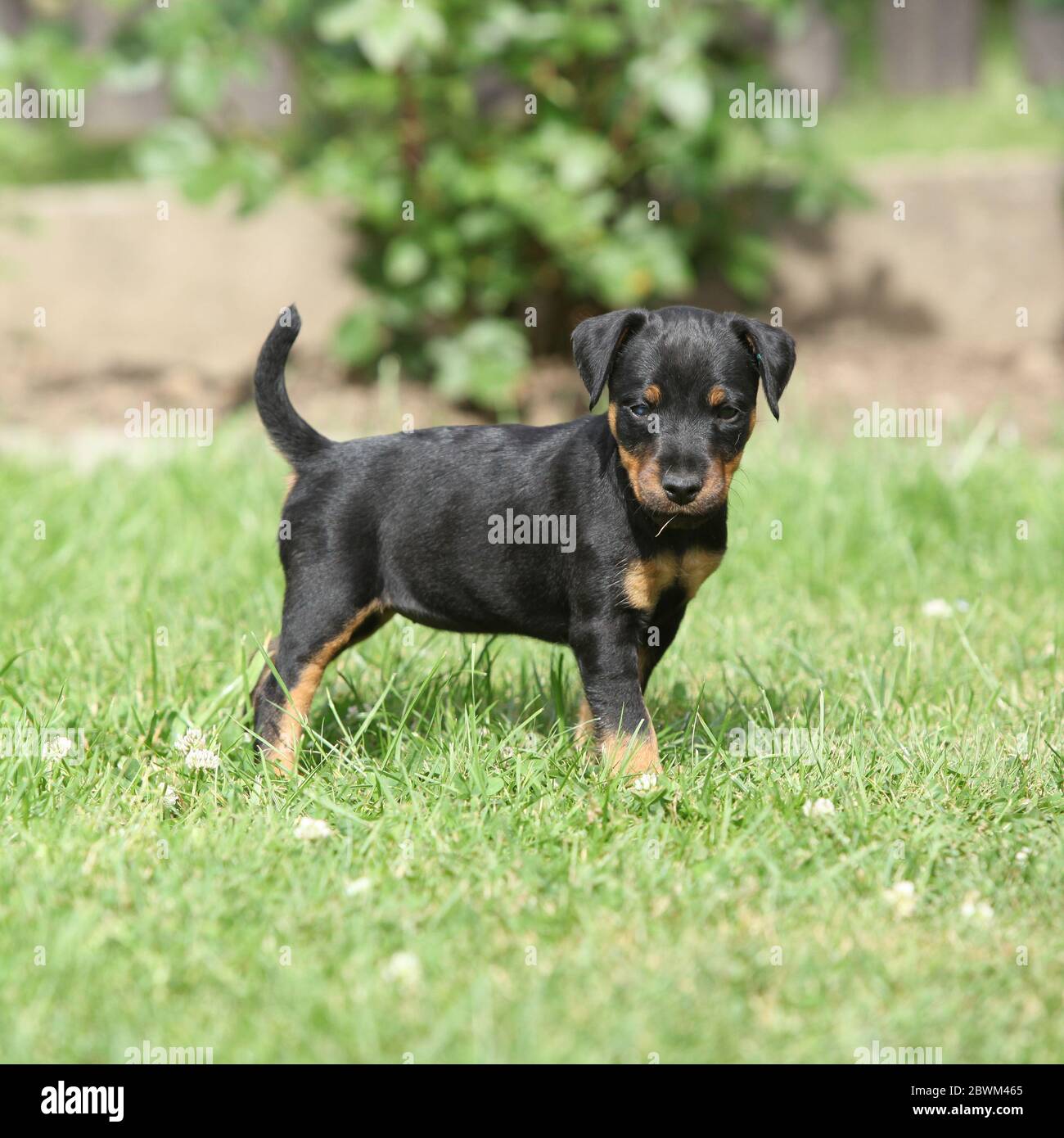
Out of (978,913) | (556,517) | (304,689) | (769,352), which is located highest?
(769,352)

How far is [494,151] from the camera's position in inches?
268

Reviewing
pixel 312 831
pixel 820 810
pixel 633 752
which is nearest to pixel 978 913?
pixel 820 810

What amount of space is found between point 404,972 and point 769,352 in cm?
166

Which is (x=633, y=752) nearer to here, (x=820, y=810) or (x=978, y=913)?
(x=820, y=810)

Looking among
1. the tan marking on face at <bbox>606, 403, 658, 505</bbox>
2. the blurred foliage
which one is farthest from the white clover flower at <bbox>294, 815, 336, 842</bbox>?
the blurred foliage

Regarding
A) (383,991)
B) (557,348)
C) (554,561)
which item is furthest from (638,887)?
(557,348)

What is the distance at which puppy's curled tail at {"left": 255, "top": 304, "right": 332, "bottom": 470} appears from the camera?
3.64 m

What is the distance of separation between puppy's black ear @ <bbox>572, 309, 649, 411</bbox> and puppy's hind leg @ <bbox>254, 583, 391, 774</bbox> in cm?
80

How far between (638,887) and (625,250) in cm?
449

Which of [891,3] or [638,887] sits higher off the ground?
[891,3]

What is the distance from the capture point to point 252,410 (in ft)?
23.8

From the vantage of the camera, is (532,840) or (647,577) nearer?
(532,840)

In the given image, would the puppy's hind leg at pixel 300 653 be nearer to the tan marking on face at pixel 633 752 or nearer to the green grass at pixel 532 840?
the green grass at pixel 532 840

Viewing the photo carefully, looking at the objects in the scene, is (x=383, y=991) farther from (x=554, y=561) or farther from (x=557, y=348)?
(x=557, y=348)
